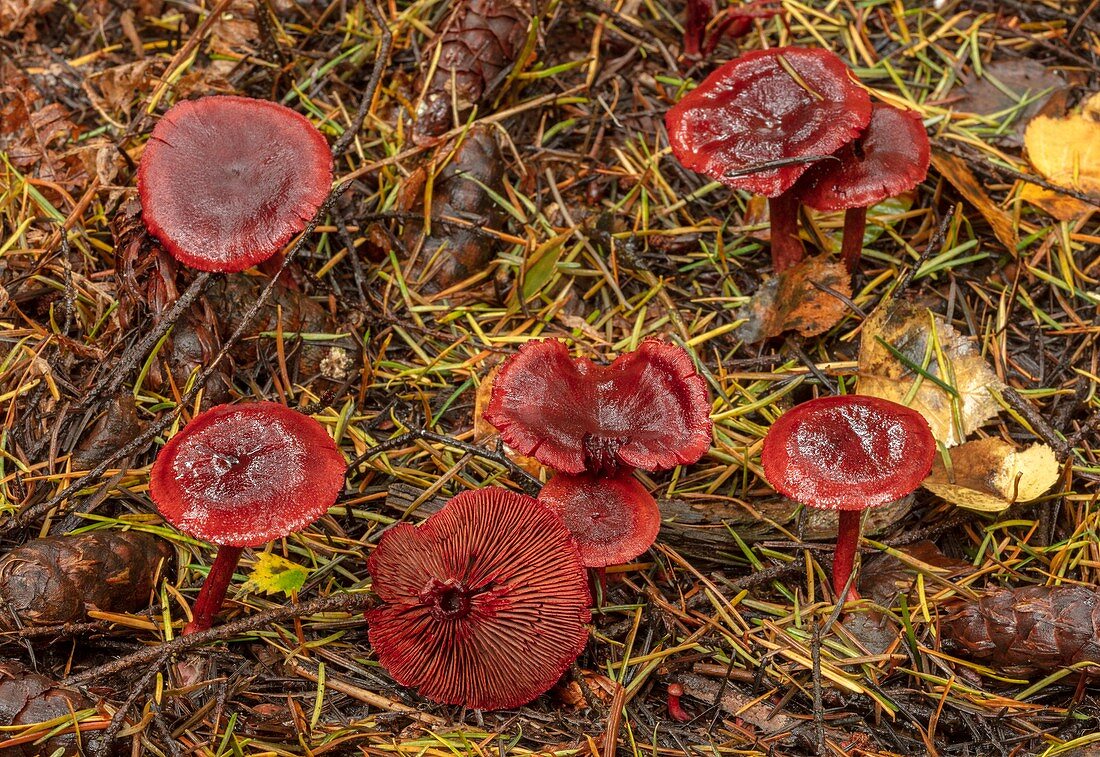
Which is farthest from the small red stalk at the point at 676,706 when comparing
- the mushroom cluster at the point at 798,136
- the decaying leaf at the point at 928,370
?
the mushroom cluster at the point at 798,136

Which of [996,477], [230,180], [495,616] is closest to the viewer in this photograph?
[495,616]

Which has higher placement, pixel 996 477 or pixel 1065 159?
pixel 1065 159

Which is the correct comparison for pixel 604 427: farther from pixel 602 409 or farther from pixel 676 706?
pixel 676 706

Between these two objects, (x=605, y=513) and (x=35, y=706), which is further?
(x=605, y=513)

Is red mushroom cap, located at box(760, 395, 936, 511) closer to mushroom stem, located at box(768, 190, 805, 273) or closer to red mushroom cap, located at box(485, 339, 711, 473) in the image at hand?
red mushroom cap, located at box(485, 339, 711, 473)

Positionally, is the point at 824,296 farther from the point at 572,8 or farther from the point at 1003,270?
the point at 572,8

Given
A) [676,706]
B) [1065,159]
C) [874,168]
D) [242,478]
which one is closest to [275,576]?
[242,478]

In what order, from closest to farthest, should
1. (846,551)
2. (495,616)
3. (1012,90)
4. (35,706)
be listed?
(35,706), (495,616), (846,551), (1012,90)
